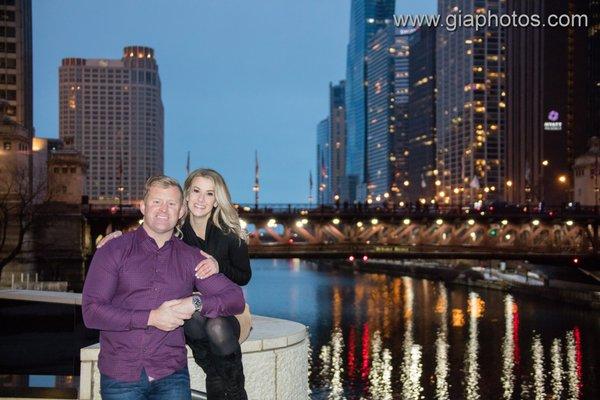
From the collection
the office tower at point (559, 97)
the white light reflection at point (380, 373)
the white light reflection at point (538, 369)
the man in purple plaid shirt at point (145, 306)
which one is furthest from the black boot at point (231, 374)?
the office tower at point (559, 97)

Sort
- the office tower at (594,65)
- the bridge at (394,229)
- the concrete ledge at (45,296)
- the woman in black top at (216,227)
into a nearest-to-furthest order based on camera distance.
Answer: the woman in black top at (216,227)
the concrete ledge at (45,296)
the bridge at (394,229)
the office tower at (594,65)

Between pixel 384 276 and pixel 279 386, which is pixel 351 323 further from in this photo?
pixel 384 276

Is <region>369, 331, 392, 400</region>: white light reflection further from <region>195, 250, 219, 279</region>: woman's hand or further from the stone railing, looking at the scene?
<region>195, 250, 219, 279</region>: woman's hand

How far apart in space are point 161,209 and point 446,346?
51.0 metres

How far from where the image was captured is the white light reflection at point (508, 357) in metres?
42.3

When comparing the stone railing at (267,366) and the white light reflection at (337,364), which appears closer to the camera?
the stone railing at (267,366)

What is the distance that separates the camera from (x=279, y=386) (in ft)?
29.5

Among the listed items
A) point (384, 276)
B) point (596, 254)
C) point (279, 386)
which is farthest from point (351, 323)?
point (384, 276)

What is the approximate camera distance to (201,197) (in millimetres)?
7516

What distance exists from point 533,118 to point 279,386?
654ft

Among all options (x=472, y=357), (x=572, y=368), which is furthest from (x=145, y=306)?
(x=472, y=357)

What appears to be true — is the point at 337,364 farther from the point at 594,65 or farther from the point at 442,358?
the point at 594,65

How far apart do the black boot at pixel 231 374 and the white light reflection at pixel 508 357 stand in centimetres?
3614

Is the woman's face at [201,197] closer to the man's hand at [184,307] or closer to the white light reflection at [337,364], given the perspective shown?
the man's hand at [184,307]
